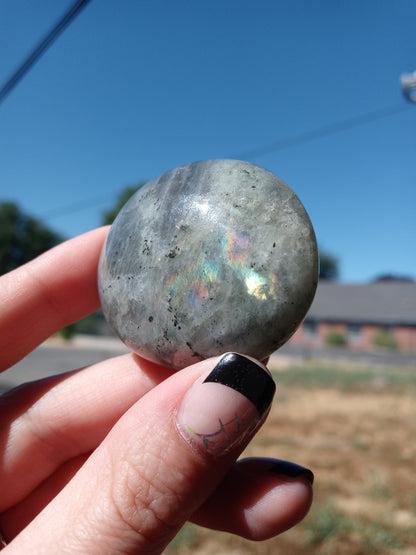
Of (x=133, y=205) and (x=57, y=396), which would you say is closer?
(x=133, y=205)

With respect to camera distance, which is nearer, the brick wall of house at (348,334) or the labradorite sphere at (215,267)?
the labradorite sphere at (215,267)

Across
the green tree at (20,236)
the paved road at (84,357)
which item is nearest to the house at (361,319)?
the paved road at (84,357)

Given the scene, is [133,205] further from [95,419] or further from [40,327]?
[95,419]

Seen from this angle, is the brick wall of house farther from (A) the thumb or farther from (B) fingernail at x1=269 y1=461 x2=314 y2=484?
(A) the thumb

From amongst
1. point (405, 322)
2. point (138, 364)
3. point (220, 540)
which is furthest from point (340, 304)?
point (138, 364)

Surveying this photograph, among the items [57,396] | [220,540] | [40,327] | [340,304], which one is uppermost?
[40,327]

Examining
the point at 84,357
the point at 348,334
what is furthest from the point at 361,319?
the point at 84,357

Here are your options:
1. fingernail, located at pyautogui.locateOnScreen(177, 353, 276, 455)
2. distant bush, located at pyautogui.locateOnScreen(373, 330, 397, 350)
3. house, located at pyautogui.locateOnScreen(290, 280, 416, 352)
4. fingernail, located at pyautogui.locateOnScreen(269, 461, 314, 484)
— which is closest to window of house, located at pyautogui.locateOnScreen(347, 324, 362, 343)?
house, located at pyautogui.locateOnScreen(290, 280, 416, 352)

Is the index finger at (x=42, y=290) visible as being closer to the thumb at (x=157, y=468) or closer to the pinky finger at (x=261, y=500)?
the thumb at (x=157, y=468)
